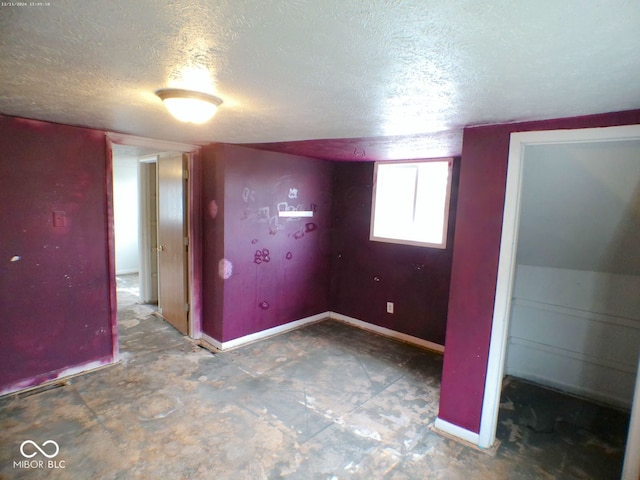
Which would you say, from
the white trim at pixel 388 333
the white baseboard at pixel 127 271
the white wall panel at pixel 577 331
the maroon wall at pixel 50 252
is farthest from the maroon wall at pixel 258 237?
the white baseboard at pixel 127 271

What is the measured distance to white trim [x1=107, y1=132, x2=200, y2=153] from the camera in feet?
9.93

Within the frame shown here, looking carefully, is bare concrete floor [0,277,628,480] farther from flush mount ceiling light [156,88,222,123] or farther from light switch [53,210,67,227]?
flush mount ceiling light [156,88,222,123]

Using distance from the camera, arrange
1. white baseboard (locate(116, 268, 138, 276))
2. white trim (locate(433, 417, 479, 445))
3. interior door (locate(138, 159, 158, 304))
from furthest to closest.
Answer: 1. white baseboard (locate(116, 268, 138, 276))
2. interior door (locate(138, 159, 158, 304))
3. white trim (locate(433, 417, 479, 445))

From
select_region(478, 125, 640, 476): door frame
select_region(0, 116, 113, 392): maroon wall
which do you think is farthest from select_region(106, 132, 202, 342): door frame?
select_region(478, 125, 640, 476): door frame

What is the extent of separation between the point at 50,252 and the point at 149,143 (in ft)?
4.10

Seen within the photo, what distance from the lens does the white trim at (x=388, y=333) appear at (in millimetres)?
3814

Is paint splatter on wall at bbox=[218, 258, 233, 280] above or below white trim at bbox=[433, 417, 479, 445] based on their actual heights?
above

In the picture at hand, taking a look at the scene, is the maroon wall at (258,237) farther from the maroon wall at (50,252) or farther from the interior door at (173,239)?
the maroon wall at (50,252)

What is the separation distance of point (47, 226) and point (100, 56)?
6.84ft

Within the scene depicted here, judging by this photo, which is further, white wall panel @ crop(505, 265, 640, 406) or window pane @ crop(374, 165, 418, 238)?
window pane @ crop(374, 165, 418, 238)

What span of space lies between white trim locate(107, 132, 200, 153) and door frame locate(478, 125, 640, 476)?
2.93m

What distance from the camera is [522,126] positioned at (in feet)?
6.65

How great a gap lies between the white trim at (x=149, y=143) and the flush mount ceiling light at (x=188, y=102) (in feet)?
5.27

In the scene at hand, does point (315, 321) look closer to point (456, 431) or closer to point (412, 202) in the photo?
point (412, 202)
